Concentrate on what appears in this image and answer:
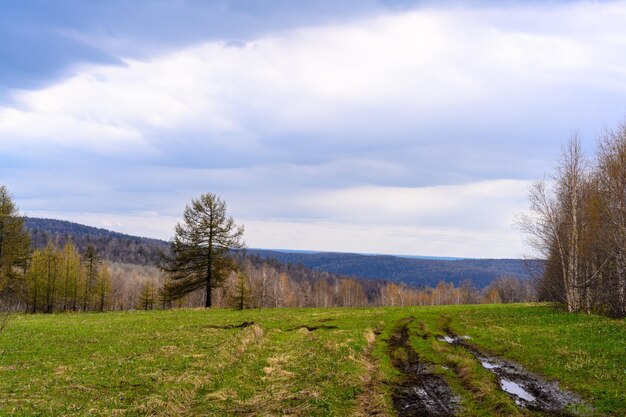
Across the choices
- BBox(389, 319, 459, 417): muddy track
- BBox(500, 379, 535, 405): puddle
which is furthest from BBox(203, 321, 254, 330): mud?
BBox(500, 379, 535, 405): puddle

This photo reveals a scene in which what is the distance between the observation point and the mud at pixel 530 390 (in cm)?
1293

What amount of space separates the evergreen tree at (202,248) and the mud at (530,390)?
35826 mm

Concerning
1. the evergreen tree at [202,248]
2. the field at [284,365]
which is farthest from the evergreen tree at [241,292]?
the field at [284,365]

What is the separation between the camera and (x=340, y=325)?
106 feet

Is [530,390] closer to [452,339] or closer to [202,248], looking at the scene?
[452,339]

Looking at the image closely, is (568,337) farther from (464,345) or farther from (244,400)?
(244,400)

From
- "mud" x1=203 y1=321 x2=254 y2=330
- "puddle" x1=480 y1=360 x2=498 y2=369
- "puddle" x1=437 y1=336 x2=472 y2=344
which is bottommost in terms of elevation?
"mud" x1=203 y1=321 x2=254 y2=330

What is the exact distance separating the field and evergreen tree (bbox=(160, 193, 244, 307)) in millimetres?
17869

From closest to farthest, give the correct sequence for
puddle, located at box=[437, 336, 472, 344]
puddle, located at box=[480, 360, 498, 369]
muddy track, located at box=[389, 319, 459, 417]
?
muddy track, located at box=[389, 319, 459, 417] < puddle, located at box=[480, 360, 498, 369] < puddle, located at box=[437, 336, 472, 344]

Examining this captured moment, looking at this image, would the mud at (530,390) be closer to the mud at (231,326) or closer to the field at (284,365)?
the field at (284,365)

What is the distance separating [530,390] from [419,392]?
402 centimetres

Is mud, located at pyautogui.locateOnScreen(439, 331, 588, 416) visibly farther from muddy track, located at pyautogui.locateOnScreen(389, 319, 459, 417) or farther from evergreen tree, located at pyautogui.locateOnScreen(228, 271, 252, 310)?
evergreen tree, located at pyautogui.locateOnScreen(228, 271, 252, 310)

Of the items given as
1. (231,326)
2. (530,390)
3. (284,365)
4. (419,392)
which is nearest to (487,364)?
(530,390)

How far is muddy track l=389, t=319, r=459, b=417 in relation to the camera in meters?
12.8
